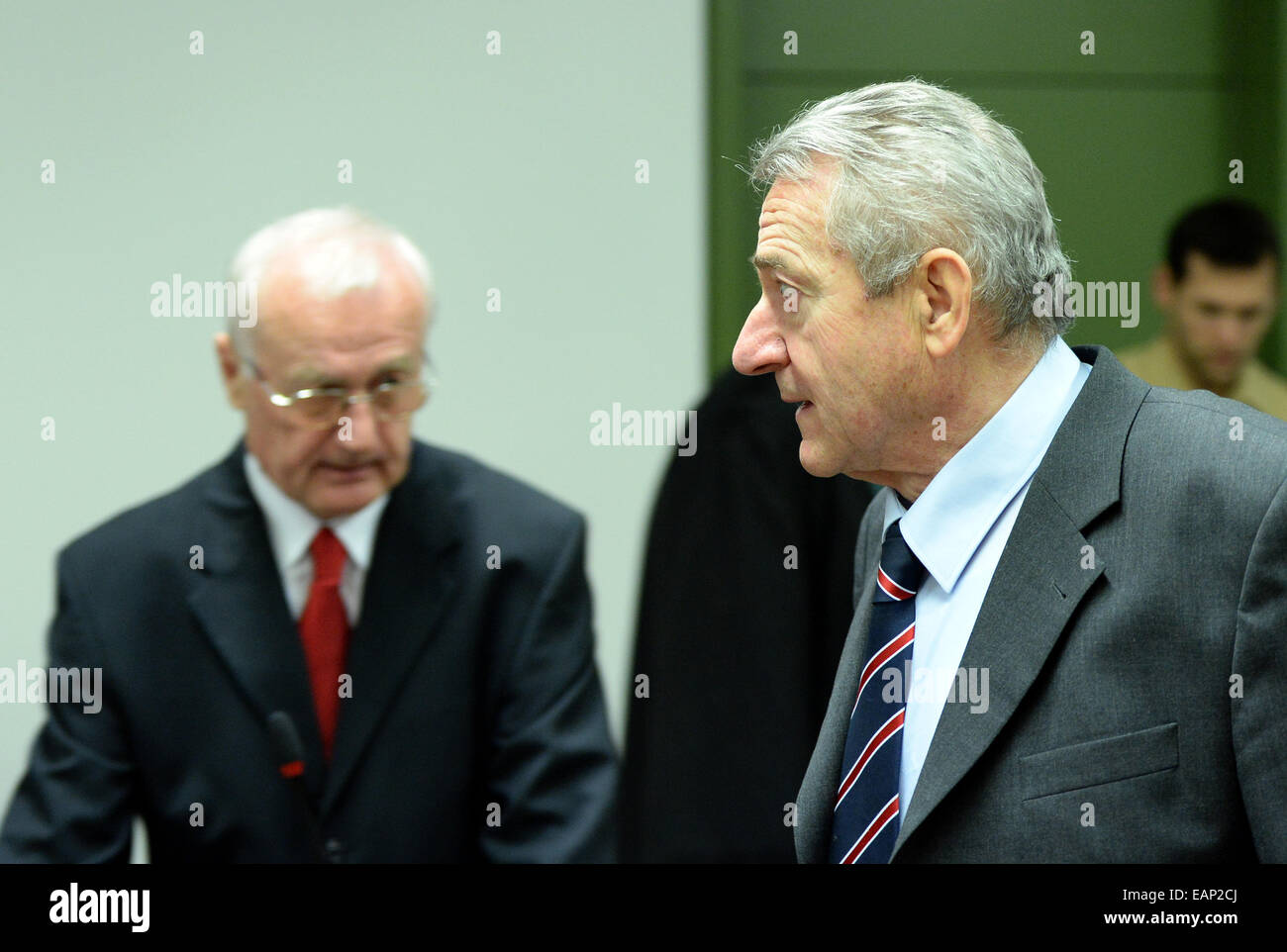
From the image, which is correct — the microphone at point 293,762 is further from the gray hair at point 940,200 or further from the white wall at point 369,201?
the gray hair at point 940,200

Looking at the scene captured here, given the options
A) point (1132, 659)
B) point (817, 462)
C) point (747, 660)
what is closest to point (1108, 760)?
point (1132, 659)

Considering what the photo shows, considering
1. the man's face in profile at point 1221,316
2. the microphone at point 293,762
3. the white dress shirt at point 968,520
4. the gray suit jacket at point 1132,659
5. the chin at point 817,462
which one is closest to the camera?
the gray suit jacket at point 1132,659

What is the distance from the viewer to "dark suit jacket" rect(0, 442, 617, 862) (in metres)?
1.94

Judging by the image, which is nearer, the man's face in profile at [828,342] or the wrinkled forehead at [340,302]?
the man's face in profile at [828,342]

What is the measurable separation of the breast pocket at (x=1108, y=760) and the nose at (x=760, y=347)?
47cm

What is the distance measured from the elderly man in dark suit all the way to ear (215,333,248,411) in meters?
0.01

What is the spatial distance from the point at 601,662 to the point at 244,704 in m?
0.57

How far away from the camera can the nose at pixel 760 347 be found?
1.38 meters

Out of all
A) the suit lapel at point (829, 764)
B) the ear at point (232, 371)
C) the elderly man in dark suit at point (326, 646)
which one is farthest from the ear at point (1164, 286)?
the ear at point (232, 371)
